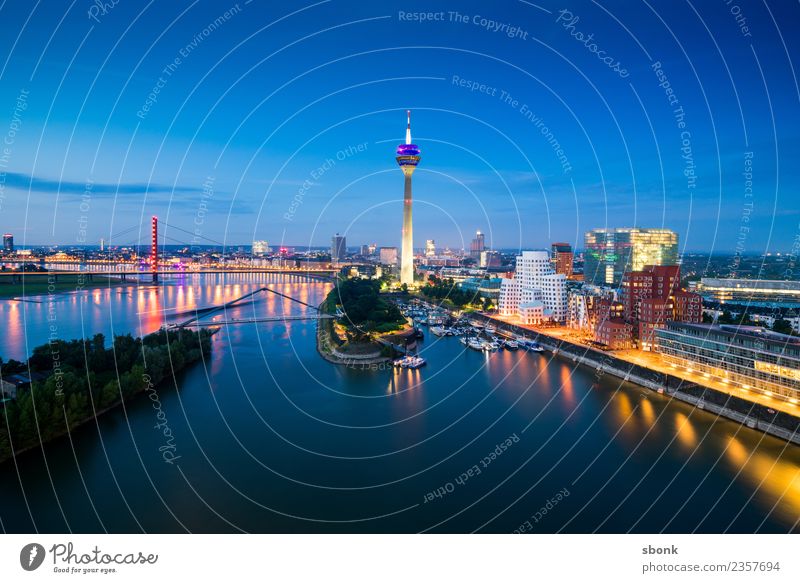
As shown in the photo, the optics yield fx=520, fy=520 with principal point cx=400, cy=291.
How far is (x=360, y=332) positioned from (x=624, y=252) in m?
14.0

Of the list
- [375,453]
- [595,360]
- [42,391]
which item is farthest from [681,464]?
[42,391]

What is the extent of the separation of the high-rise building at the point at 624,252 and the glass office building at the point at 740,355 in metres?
11.7

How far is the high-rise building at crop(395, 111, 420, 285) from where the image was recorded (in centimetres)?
1855

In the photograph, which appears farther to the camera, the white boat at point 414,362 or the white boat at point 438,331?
the white boat at point 438,331

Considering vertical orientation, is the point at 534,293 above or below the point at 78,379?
above

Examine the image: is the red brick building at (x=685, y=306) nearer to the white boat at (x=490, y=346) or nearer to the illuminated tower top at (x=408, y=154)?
the white boat at (x=490, y=346)

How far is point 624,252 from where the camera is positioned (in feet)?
60.4

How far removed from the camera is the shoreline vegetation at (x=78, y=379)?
349 centimetres

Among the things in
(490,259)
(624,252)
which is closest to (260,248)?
(490,259)

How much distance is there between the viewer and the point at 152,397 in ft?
16.4

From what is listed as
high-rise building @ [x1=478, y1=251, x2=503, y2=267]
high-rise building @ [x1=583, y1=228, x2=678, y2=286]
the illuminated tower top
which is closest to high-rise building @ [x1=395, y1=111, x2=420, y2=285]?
the illuminated tower top

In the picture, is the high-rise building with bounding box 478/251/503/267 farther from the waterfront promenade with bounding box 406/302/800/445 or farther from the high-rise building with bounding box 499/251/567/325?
the waterfront promenade with bounding box 406/302/800/445

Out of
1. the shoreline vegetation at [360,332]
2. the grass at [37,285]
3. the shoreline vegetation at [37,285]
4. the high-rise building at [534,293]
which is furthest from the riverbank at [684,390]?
the grass at [37,285]

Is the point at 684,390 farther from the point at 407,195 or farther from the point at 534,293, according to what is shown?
the point at 407,195
